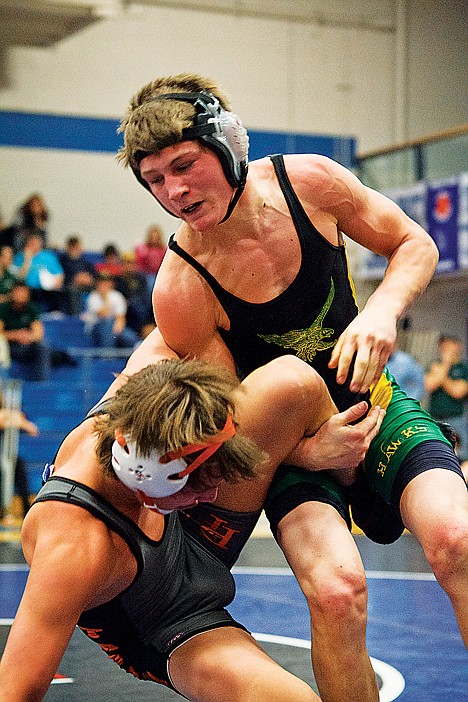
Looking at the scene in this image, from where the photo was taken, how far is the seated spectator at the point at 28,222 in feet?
41.0

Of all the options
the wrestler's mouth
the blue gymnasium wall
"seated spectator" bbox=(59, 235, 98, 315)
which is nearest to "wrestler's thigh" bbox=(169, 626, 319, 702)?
the wrestler's mouth

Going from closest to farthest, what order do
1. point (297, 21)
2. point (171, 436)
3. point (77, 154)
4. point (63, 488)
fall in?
point (171, 436), point (63, 488), point (77, 154), point (297, 21)

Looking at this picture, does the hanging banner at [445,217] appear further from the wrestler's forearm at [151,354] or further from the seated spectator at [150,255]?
the wrestler's forearm at [151,354]

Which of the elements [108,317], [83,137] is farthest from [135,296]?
[83,137]

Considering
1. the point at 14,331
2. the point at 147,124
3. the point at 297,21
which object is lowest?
the point at 14,331

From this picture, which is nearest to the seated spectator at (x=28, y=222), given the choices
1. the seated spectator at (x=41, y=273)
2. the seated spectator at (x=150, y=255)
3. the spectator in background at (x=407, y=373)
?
the seated spectator at (x=41, y=273)

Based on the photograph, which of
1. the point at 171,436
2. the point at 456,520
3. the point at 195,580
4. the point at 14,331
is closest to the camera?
the point at 171,436

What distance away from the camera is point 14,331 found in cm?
1007

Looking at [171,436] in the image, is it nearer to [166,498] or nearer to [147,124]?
[166,498]

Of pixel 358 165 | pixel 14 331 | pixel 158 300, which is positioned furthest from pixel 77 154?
→ pixel 158 300

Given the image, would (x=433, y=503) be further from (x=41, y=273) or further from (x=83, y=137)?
(x=83, y=137)

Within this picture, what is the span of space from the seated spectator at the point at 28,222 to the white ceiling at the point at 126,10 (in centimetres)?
220

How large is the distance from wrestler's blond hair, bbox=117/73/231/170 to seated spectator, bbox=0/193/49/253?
383 inches

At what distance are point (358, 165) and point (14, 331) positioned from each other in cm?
631
